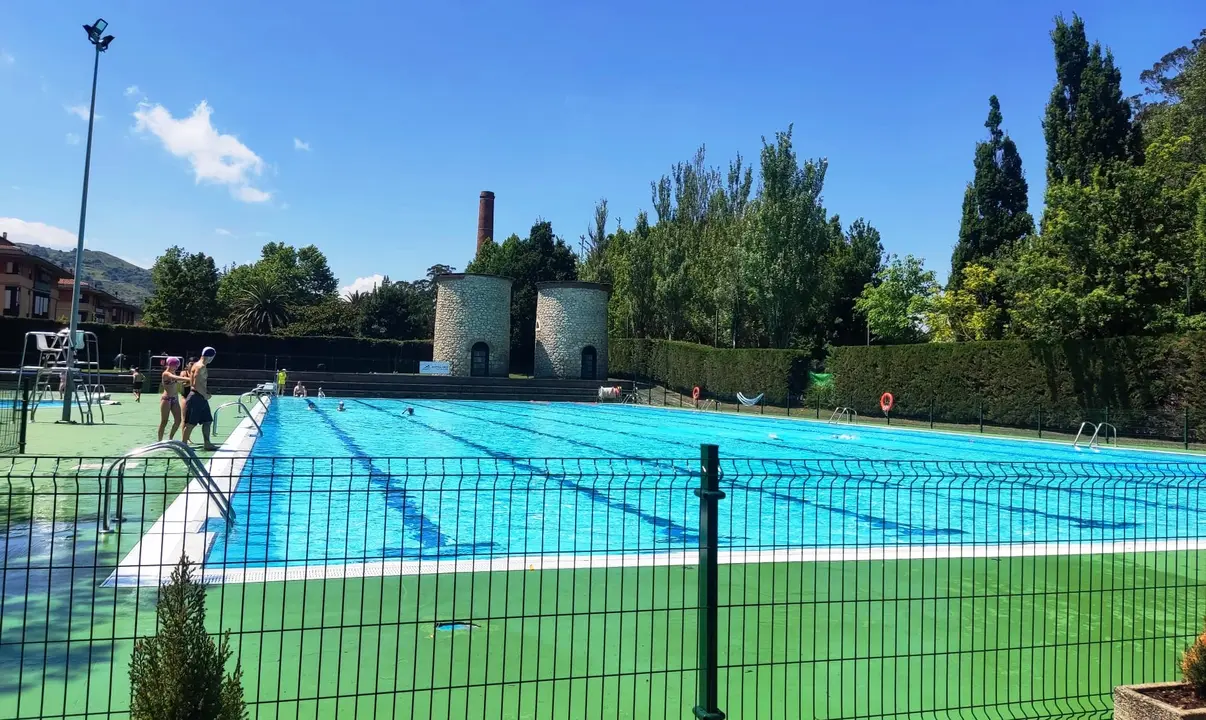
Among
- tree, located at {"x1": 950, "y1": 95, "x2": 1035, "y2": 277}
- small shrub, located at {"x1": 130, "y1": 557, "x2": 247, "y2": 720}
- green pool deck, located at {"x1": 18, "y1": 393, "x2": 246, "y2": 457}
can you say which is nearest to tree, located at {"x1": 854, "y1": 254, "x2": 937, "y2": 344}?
tree, located at {"x1": 950, "y1": 95, "x2": 1035, "y2": 277}

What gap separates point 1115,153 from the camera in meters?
27.9

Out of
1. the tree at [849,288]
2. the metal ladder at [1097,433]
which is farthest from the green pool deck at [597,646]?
the tree at [849,288]

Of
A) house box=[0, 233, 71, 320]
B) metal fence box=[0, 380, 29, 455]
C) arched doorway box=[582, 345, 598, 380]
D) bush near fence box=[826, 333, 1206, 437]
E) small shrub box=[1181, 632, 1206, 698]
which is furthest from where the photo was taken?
house box=[0, 233, 71, 320]

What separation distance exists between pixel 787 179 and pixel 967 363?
1652 centimetres

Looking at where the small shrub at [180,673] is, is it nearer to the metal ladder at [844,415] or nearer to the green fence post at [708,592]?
the green fence post at [708,592]

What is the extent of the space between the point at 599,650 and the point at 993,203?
4098 cm

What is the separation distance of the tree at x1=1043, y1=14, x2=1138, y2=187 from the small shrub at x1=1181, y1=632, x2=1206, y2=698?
27.3 metres

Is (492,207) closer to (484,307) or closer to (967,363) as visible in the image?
(484,307)

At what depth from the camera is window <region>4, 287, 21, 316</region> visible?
2203 inches

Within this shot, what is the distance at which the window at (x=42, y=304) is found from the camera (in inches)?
A: 2414

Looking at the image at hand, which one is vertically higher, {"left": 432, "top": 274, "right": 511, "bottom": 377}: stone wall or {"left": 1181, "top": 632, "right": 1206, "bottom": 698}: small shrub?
{"left": 432, "top": 274, "right": 511, "bottom": 377}: stone wall

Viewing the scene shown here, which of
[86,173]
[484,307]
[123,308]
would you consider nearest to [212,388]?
[484,307]

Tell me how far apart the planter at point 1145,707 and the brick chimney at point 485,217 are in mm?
67875

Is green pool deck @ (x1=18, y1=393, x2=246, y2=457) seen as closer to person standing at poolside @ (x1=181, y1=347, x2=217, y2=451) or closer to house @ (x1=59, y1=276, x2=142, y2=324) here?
person standing at poolside @ (x1=181, y1=347, x2=217, y2=451)
